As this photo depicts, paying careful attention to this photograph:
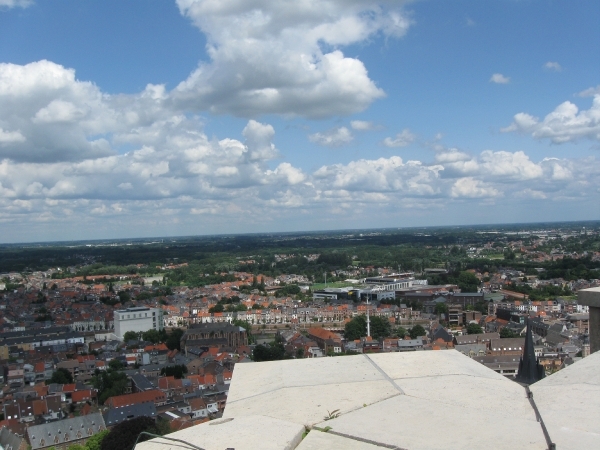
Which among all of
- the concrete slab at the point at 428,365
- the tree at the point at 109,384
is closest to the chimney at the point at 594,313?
the concrete slab at the point at 428,365

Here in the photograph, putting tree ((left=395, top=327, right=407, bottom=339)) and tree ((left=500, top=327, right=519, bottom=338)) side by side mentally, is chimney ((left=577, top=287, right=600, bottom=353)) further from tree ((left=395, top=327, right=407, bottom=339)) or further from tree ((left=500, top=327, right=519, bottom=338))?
tree ((left=395, top=327, right=407, bottom=339))

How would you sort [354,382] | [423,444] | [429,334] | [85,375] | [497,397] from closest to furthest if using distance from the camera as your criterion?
[423,444]
[497,397]
[354,382]
[85,375]
[429,334]

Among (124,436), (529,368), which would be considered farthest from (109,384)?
(529,368)

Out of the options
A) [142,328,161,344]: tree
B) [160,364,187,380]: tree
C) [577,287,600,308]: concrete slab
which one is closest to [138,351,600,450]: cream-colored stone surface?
[577,287,600,308]: concrete slab

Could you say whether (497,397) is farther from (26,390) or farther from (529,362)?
(26,390)

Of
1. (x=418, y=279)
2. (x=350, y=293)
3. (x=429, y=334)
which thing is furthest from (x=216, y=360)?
(x=418, y=279)
